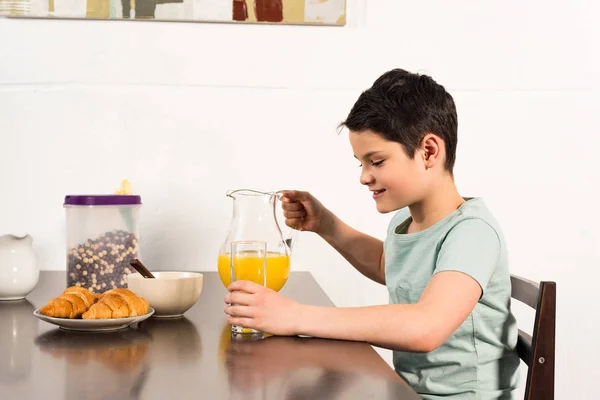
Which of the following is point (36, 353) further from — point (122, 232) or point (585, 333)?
point (585, 333)

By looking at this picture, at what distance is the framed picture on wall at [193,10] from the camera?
1.63 m

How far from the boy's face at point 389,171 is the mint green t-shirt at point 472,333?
8 centimetres

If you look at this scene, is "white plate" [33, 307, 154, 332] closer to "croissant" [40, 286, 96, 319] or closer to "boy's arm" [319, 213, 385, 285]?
"croissant" [40, 286, 96, 319]

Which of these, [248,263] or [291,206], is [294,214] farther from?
[248,263]

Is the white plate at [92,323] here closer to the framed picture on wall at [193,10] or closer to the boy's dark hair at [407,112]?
the boy's dark hair at [407,112]

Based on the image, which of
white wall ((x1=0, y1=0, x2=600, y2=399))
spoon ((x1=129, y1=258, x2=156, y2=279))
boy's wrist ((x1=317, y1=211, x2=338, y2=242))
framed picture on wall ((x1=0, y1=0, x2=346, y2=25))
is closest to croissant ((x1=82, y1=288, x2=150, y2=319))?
spoon ((x1=129, y1=258, x2=156, y2=279))

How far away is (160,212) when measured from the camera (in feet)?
5.52

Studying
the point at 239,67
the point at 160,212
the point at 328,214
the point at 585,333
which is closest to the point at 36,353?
the point at 328,214

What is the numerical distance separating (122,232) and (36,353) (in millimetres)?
485

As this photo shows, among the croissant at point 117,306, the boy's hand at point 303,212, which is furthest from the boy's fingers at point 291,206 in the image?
the croissant at point 117,306

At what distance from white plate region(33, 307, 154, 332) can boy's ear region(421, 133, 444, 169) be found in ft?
1.67

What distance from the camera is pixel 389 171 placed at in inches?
44.4

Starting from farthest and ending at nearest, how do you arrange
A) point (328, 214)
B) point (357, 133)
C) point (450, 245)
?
point (328, 214)
point (357, 133)
point (450, 245)

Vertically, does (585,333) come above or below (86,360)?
below
